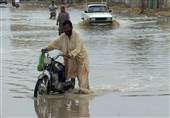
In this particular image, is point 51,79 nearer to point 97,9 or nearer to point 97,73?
point 97,73

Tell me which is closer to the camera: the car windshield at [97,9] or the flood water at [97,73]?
the flood water at [97,73]

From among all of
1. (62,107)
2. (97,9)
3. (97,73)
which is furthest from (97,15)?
(62,107)

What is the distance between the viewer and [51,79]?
1156cm

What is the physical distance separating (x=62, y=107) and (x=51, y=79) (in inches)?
40.2

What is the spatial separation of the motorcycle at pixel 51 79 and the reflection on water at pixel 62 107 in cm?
19

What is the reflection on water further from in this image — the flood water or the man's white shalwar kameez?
the man's white shalwar kameez

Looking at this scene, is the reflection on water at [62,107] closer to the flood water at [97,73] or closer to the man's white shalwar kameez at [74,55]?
the flood water at [97,73]

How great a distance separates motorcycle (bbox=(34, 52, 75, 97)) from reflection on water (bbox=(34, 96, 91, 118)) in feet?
0.63

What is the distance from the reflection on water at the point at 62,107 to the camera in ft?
32.7

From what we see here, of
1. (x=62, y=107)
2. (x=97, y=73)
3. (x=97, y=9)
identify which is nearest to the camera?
(x=62, y=107)

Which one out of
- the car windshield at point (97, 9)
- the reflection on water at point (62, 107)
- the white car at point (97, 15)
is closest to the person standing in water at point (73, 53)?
the reflection on water at point (62, 107)

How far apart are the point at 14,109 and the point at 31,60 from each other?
7.83 meters

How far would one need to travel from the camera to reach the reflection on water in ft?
32.7

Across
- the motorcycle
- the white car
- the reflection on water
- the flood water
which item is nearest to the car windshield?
the white car
